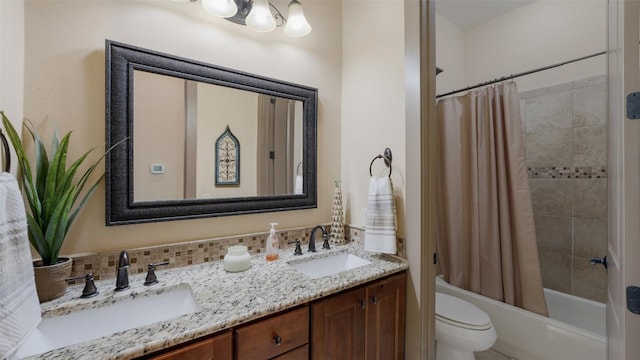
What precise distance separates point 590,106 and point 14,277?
3.23 metres

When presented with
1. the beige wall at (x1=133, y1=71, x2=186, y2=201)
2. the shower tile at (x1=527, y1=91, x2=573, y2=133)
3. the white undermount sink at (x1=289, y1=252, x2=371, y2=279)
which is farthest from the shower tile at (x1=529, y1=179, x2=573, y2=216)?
the beige wall at (x1=133, y1=71, x2=186, y2=201)

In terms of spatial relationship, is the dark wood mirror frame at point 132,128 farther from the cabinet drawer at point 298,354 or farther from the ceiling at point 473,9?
the ceiling at point 473,9

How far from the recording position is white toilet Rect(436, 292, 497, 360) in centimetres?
144

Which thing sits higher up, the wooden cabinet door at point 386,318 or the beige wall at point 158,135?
the beige wall at point 158,135

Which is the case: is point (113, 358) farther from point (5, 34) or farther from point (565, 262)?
point (565, 262)

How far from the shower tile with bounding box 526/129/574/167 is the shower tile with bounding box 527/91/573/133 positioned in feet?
0.17

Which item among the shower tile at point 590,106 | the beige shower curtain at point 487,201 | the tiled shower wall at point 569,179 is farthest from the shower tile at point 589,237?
the shower tile at point 590,106

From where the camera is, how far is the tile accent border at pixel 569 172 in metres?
1.90

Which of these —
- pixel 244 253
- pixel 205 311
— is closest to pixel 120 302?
pixel 205 311

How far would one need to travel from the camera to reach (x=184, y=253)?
48.9 inches

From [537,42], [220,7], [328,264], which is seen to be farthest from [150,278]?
[537,42]

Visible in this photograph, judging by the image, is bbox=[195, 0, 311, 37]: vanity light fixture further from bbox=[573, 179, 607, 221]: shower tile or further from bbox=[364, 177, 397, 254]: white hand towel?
bbox=[573, 179, 607, 221]: shower tile

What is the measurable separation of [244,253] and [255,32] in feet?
4.08

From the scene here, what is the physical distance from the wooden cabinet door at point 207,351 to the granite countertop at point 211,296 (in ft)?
0.10
